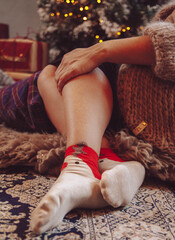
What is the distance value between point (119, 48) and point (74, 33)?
155cm

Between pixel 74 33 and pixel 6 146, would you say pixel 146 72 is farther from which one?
pixel 74 33

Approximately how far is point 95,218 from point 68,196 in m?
0.08

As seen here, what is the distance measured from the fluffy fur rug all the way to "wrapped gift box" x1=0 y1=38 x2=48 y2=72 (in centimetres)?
173

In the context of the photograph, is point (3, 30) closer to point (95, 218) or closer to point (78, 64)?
point (78, 64)

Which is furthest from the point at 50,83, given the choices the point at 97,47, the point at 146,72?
the point at 146,72

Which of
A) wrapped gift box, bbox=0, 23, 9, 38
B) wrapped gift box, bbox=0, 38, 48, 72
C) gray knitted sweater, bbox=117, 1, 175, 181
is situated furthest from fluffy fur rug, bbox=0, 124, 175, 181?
wrapped gift box, bbox=0, 23, 9, 38

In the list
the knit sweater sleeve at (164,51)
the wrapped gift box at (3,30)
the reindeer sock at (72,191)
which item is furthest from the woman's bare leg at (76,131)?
the wrapped gift box at (3,30)

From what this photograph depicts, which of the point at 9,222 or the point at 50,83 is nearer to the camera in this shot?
Result: the point at 9,222

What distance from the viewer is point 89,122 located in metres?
0.58

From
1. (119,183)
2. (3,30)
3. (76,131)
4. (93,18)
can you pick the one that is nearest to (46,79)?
(76,131)

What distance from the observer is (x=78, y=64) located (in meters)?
0.66

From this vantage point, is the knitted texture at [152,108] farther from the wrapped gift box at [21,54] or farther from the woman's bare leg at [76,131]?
the wrapped gift box at [21,54]

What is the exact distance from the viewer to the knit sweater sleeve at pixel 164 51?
1.94 feet

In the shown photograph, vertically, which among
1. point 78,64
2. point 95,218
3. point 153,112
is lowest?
point 95,218
